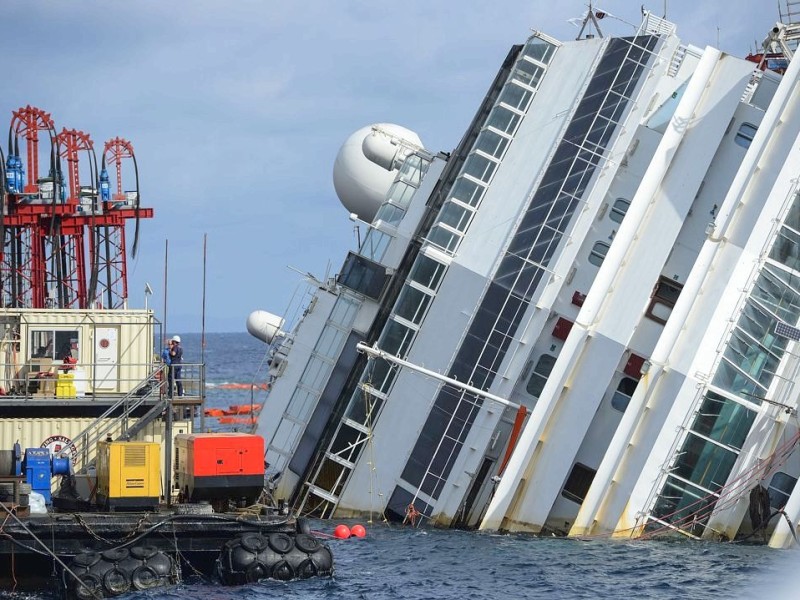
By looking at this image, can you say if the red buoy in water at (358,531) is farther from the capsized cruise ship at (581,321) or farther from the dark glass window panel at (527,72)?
the dark glass window panel at (527,72)

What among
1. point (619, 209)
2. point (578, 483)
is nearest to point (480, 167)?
point (619, 209)

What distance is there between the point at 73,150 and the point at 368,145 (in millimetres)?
23962

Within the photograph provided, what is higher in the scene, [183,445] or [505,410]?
[505,410]

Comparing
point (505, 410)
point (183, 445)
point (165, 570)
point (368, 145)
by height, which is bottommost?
point (165, 570)

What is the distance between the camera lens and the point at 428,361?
40.3 m

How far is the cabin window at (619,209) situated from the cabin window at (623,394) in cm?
438

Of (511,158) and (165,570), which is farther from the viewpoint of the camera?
(511,158)

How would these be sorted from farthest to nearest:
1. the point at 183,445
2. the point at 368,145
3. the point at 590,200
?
the point at 368,145, the point at 590,200, the point at 183,445

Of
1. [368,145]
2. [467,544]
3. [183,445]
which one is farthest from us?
[368,145]

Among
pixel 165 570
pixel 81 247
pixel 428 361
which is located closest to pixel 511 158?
pixel 428 361

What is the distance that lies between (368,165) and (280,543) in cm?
1771

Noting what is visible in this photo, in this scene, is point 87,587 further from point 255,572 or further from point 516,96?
point 516,96

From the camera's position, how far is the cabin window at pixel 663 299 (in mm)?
39062

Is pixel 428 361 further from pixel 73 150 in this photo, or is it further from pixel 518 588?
pixel 73 150
